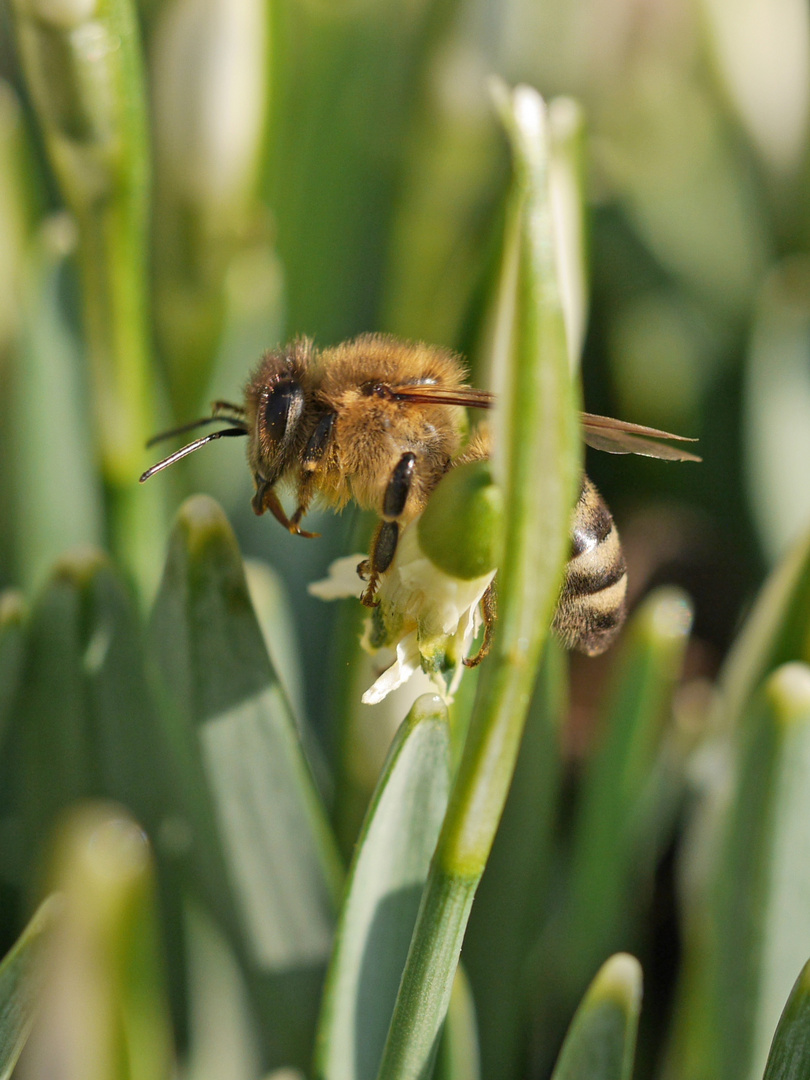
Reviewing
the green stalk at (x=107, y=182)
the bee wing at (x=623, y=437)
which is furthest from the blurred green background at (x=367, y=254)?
the bee wing at (x=623, y=437)

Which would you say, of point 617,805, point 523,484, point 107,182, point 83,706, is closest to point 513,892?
point 617,805

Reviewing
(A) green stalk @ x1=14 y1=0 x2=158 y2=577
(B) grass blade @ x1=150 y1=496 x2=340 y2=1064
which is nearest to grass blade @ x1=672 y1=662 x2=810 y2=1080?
(B) grass blade @ x1=150 y1=496 x2=340 y2=1064

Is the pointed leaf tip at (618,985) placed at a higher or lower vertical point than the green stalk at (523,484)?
lower

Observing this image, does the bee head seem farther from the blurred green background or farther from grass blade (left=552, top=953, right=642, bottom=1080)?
grass blade (left=552, top=953, right=642, bottom=1080)

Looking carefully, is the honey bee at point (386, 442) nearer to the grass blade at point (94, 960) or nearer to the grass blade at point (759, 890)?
the grass blade at point (759, 890)

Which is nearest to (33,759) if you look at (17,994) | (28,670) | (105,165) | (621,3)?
(28,670)

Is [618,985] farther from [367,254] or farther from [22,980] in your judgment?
[367,254]

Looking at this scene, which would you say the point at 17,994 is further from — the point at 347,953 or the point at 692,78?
the point at 692,78
